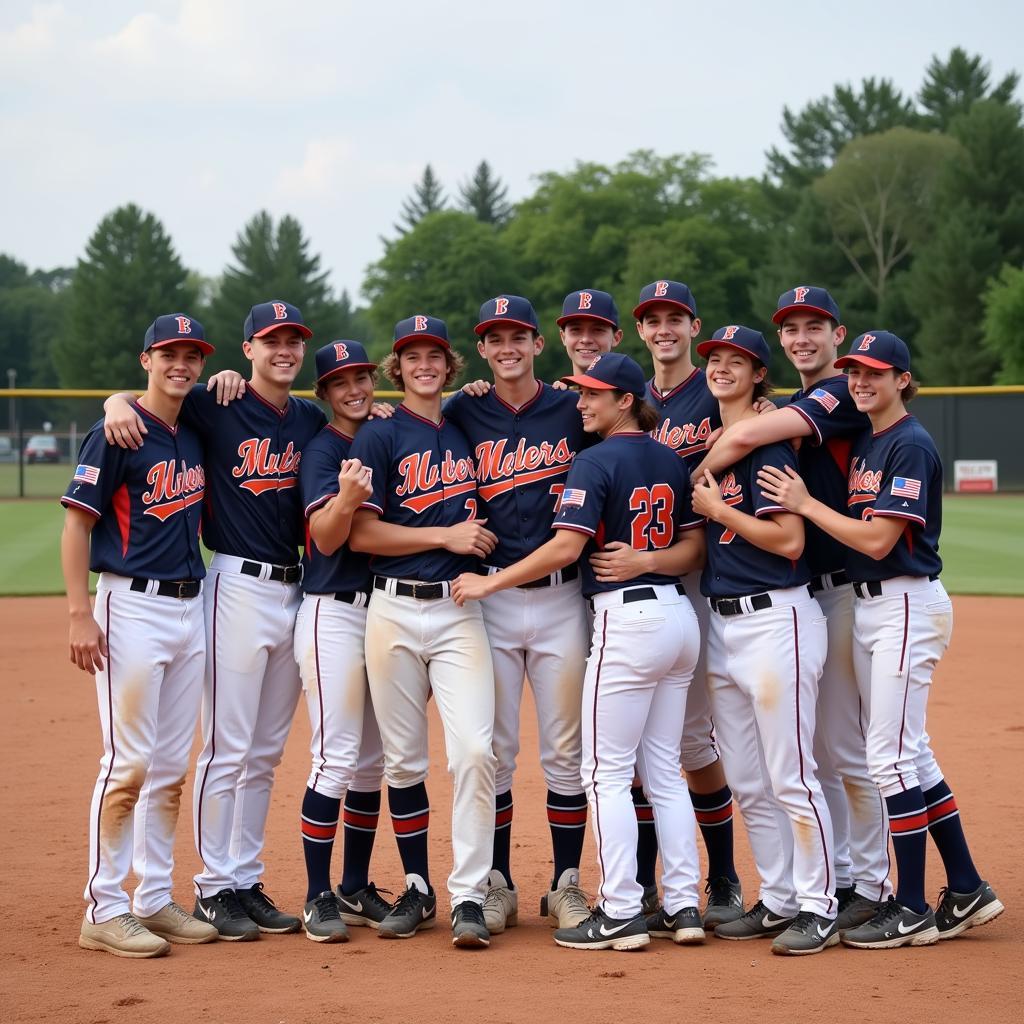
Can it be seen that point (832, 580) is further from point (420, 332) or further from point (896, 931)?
→ point (420, 332)

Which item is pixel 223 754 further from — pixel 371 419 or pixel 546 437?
pixel 546 437

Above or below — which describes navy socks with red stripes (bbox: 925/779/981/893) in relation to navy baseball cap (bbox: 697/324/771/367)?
below

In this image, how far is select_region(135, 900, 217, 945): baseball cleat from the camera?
441 centimetres

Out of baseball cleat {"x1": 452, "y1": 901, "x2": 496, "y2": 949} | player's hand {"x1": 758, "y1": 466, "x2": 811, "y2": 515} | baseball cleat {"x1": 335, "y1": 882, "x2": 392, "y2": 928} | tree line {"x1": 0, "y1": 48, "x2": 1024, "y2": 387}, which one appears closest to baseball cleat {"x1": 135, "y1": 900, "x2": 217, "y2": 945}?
baseball cleat {"x1": 335, "y1": 882, "x2": 392, "y2": 928}

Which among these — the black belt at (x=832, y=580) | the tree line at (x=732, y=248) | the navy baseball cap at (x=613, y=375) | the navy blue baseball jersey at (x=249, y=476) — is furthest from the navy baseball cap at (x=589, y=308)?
the tree line at (x=732, y=248)

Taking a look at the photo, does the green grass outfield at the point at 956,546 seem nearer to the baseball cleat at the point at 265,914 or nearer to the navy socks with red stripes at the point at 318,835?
the baseball cleat at the point at 265,914

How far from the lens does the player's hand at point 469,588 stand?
4.34 metres

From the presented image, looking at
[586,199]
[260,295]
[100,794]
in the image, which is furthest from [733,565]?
[260,295]

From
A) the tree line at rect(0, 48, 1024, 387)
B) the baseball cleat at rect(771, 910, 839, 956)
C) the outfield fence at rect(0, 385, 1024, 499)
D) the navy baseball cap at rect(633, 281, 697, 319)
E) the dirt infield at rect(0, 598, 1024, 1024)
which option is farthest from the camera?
the tree line at rect(0, 48, 1024, 387)

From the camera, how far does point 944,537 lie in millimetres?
17828

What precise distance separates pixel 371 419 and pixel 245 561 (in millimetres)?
675

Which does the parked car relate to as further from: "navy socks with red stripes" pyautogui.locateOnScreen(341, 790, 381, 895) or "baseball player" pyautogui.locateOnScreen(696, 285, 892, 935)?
"baseball player" pyautogui.locateOnScreen(696, 285, 892, 935)

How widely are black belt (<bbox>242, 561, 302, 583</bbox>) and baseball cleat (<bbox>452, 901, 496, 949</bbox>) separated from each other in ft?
4.21

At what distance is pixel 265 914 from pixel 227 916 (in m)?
0.13
